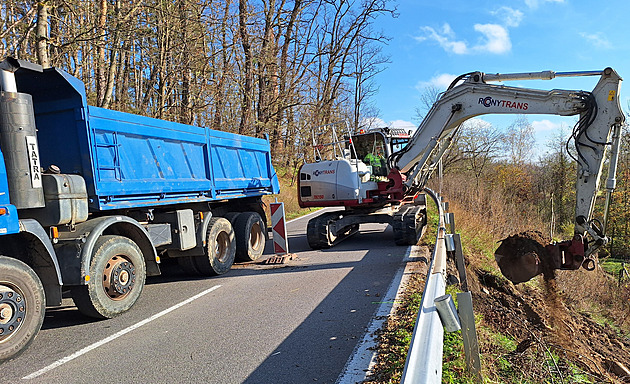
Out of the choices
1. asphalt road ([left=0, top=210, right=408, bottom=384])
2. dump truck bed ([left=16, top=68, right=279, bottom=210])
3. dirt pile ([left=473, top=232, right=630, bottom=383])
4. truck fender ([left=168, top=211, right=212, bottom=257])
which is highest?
dump truck bed ([left=16, top=68, right=279, bottom=210])

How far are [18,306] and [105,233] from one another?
170 centimetres

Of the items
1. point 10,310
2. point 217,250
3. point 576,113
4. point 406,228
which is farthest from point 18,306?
point 576,113

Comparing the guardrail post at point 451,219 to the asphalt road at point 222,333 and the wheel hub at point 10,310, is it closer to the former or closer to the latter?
the asphalt road at point 222,333

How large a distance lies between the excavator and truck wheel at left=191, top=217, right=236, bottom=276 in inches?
96.8

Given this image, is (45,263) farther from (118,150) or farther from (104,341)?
(118,150)

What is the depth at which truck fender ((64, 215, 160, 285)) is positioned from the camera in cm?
517

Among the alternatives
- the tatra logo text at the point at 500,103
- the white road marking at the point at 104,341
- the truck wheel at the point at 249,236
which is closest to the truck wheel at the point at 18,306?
the white road marking at the point at 104,341

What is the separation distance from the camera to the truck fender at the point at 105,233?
5168mm

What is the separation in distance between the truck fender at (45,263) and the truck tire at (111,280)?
308mm

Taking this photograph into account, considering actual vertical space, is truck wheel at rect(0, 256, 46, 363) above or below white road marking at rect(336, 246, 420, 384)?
above

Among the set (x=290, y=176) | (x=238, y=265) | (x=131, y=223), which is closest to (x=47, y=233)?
(x=131, y=223)

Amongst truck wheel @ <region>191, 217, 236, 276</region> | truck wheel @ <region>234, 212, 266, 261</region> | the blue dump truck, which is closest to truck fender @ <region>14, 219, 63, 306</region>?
the blue dump truck

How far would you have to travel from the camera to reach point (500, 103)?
870 cm

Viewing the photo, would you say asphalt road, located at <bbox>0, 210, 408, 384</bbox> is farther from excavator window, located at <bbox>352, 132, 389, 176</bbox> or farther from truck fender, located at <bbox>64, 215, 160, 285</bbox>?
excavator window, located at <bbox>352, 132, 389, 176</bbox>
